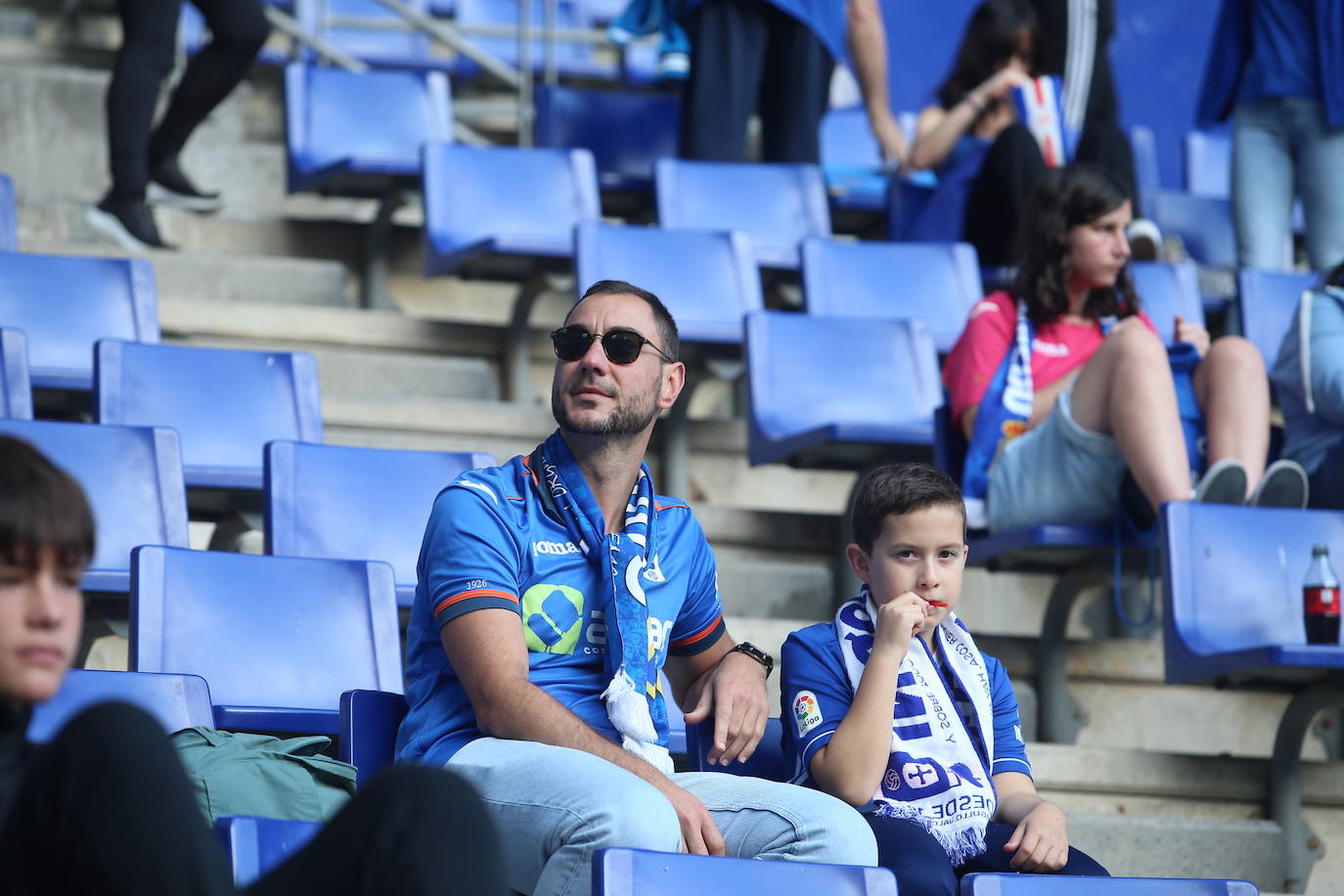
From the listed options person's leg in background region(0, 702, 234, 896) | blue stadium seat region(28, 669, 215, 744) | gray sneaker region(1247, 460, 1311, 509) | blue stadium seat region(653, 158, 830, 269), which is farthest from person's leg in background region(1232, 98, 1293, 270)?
person's leg in background region(0, 702, 234, 896)

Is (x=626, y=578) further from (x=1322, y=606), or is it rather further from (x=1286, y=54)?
(x=1286, y=54)

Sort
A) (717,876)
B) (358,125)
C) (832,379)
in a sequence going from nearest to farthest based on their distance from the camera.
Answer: (717,876), (832,379), (358,125)

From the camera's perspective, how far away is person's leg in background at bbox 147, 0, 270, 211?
4508 mm

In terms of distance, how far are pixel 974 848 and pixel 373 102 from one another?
360 centimetres

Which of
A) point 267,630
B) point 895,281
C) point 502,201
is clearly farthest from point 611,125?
point 267,630

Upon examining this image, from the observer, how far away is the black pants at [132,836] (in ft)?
4.01

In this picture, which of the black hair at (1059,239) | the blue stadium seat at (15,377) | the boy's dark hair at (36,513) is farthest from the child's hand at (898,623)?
the blue stadium seat at (15,377)

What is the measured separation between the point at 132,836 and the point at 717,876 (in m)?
0.69

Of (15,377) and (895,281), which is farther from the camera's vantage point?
(895,281)

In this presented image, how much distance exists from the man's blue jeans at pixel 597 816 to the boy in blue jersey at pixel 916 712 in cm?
9

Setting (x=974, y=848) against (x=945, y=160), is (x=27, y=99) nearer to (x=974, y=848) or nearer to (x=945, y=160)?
(x=945, y=160)

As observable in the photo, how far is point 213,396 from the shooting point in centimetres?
349

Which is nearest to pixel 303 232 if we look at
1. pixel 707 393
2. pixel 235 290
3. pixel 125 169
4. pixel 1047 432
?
pixel 235 290

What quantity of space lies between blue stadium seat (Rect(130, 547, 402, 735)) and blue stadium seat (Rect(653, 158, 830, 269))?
2.23 m
